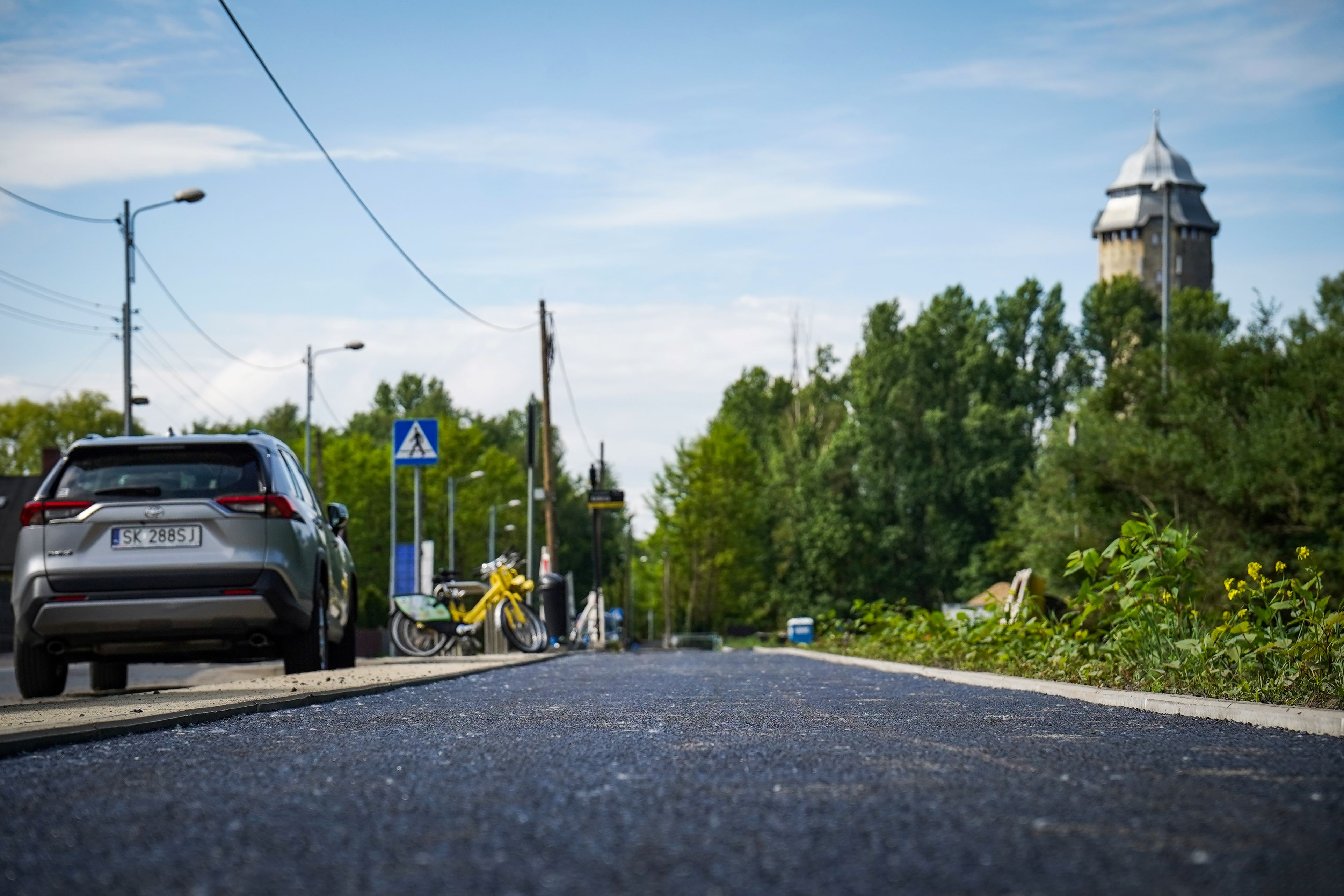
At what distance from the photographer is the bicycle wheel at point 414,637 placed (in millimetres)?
24781

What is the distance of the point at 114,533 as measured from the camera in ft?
34.7

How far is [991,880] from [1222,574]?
98.8 ft

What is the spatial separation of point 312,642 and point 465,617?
12.6 metres

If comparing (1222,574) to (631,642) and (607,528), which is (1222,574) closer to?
(631,642)

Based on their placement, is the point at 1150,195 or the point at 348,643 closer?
the point at 348,643

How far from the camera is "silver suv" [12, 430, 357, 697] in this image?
10.5m

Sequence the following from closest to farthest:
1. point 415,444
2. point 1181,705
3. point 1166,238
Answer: point 1181,705, point 415,444, point 1166,238

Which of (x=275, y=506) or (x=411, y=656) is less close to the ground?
(x=275, y=506)

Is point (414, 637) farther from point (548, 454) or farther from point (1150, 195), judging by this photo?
point (1150, 195)

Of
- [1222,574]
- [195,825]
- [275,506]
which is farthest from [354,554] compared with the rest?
[195,825]

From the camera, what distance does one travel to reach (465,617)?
24.6 m

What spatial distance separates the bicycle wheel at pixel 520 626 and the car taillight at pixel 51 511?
1425 cm

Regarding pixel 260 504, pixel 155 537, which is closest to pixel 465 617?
pixel 260 504

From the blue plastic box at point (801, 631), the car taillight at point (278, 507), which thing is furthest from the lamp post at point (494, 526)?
the car taillight at point (278, 507)
